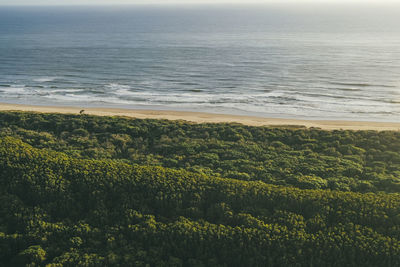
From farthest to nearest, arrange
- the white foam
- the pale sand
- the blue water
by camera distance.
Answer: the white foam < the blue water < the pale sand

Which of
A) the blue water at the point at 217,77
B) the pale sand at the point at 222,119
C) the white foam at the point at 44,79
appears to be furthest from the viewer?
the white foam at the point at 44,79

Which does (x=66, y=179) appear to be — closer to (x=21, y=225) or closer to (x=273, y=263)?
(x=21, y=225)

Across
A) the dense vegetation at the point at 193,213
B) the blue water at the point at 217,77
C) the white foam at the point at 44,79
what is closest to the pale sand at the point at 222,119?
the blue water at the point at 217,77

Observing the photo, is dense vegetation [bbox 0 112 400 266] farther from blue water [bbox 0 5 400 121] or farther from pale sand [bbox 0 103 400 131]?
blue water [bbox 0 5 400 121]

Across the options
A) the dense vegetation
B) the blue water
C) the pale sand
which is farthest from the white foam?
the dense vegetation

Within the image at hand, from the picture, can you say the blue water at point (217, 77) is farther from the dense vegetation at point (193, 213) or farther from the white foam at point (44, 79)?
the dense vegetation at point (193, 213)

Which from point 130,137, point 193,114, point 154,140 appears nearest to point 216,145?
point 154,140
